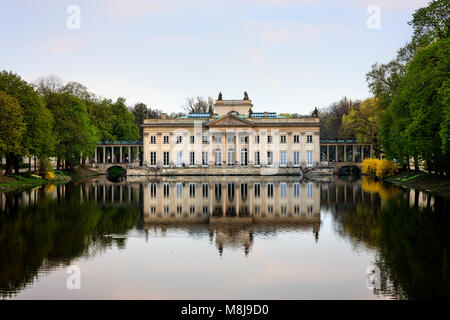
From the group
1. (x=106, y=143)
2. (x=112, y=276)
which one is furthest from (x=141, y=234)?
(x=106, y=143)

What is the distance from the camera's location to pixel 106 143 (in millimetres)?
74250

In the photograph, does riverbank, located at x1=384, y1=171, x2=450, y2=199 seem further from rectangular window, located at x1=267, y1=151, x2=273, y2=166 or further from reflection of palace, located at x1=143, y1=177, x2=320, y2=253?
rectangular window, located at x1=267, y1=151, x2=273, y2=166

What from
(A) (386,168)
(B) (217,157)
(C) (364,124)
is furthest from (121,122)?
(A) (386,168)

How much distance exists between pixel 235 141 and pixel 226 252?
167 ft

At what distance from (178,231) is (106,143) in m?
58.3

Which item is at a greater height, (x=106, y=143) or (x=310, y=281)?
(x=106, y=143)

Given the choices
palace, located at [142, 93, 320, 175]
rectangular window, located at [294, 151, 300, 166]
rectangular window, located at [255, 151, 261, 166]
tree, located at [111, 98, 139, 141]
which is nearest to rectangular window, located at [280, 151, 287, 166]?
palace, located at [142, 93, 320, 175]

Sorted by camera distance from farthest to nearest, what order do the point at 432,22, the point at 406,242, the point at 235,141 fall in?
the point at 235,141
the point at 432,22
the point at 406,242

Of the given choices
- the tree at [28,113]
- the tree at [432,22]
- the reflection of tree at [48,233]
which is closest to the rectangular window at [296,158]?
the tree at [432,22]

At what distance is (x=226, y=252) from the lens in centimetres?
1462

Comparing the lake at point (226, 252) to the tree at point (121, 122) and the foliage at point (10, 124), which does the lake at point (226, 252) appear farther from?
the tree at point (121, 122)

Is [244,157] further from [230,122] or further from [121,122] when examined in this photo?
[121,122]

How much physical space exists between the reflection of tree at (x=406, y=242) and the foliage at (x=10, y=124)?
29.9m
